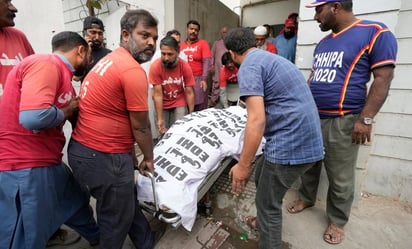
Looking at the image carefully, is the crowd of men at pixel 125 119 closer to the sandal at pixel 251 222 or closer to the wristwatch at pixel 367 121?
the wristwatch at pixel 367 121

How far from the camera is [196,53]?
146 inches

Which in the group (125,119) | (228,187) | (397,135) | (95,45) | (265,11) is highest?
(265,11)

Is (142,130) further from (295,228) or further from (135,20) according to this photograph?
(295,228)

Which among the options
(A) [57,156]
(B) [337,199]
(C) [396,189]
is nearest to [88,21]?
(A) [57,156]

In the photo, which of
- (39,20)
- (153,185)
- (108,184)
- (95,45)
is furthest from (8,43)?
(153,185)

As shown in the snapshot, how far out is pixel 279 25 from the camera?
7031 millimetres

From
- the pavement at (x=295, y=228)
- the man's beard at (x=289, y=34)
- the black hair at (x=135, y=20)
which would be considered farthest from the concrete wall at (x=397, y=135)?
the black hair at (x=135, y=20)

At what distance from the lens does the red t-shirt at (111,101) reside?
4.21ft

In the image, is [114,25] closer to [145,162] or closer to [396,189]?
[145,162]

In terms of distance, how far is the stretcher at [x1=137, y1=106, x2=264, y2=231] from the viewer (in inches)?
65.2

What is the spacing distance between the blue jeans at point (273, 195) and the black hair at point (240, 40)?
0.79 meters

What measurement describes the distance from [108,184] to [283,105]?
119 centimetres

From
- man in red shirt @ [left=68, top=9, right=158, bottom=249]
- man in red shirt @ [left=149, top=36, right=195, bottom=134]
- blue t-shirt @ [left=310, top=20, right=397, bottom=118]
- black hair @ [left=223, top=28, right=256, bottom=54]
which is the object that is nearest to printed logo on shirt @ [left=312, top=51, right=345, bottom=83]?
blue t-shirt @ [left=310, top=20, right=397, bottom=118]

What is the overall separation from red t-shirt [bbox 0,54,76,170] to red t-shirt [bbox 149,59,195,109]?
1.43 m
